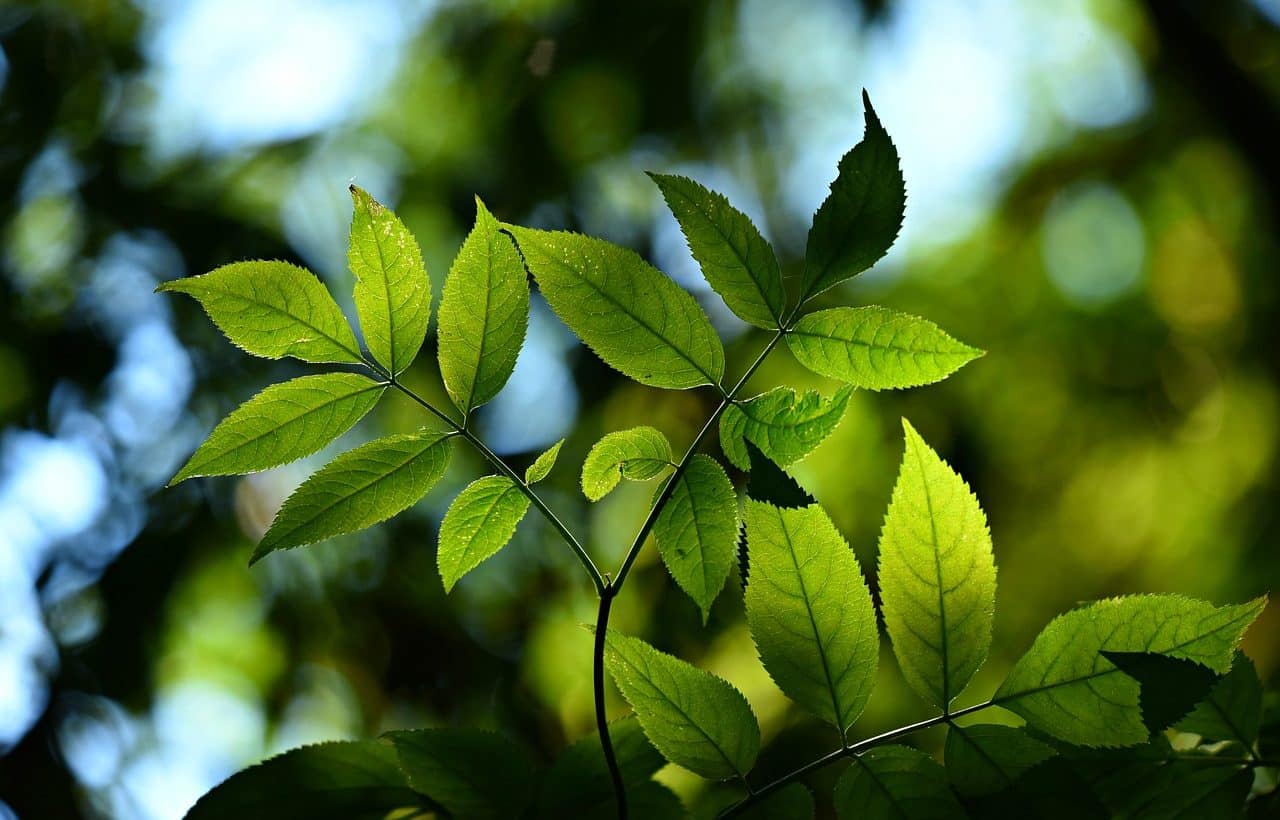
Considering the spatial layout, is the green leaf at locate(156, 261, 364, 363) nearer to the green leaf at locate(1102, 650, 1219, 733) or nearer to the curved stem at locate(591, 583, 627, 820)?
the curved stem at locate(591, 583, 627, 820)

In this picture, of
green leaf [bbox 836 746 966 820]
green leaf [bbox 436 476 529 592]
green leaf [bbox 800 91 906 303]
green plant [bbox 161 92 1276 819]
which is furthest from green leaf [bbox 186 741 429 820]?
green leaf [bbox 800 91 906 303]

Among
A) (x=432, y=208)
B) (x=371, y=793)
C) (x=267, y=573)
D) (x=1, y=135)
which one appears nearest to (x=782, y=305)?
(x=371, y=793)

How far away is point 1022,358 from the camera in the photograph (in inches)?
86.1

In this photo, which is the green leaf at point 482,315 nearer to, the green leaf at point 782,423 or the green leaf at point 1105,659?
the green leaf at point 782,423

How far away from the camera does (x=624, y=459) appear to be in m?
0.48

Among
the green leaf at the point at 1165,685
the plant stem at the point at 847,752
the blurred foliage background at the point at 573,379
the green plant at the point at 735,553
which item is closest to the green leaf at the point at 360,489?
the green plant at the point at 735,553

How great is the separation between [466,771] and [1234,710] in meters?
0.40

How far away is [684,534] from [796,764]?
1520 mm

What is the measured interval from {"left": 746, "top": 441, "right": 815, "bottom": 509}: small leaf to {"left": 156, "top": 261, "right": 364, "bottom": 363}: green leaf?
24cm

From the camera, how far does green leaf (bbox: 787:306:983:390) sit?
0.43m

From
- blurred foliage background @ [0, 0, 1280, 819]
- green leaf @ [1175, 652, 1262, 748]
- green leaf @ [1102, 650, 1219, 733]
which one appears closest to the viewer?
green leaf @ [1102, 650, 1219, 733]

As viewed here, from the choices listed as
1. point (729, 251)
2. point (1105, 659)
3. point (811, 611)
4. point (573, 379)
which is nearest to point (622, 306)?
point (729, 251)

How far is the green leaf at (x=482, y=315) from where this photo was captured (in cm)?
46

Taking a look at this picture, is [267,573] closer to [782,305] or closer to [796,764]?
[796,764]
